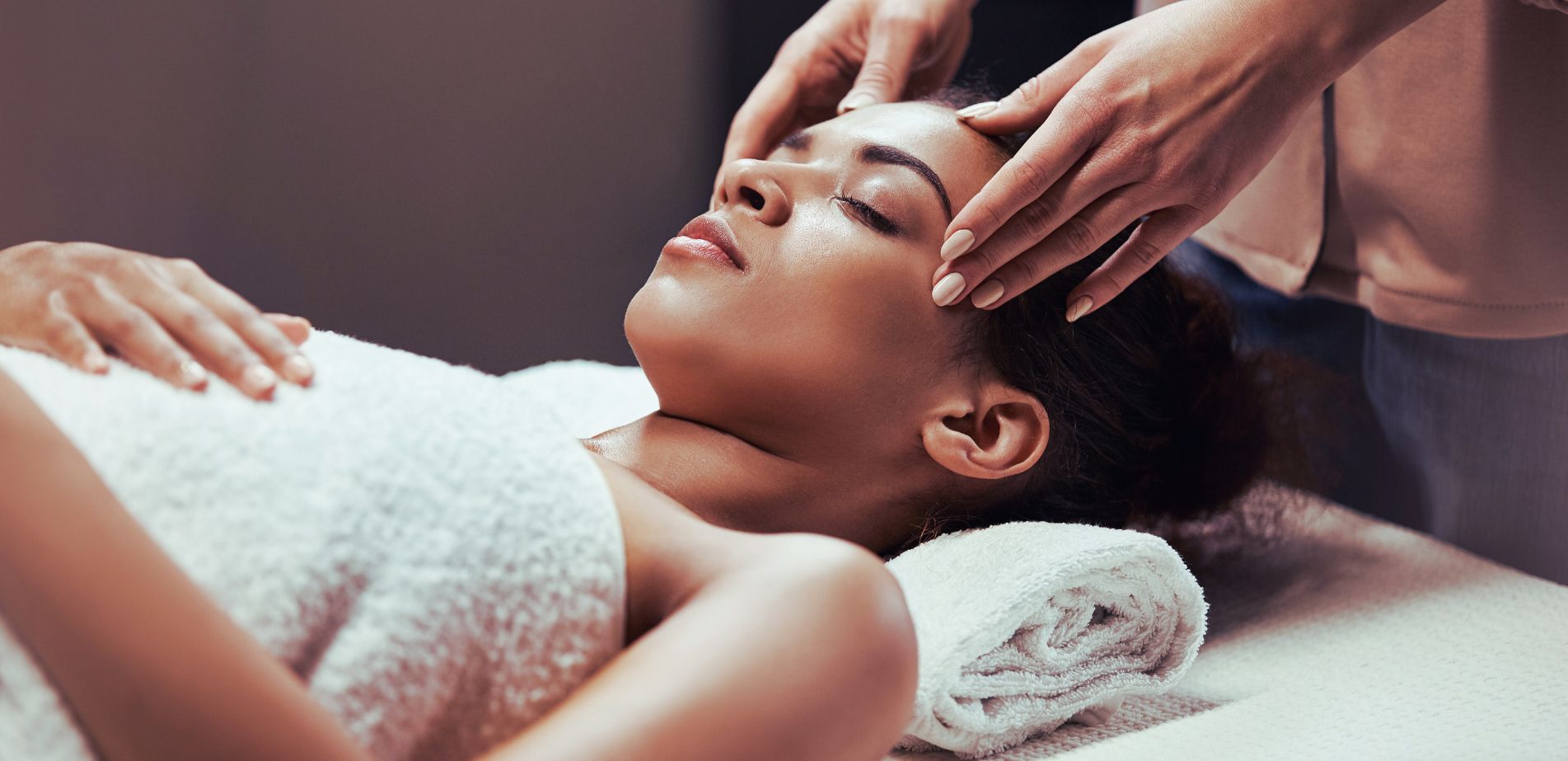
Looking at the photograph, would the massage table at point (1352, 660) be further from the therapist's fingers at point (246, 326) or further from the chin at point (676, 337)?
the therapist's fingers at point (246, 326)

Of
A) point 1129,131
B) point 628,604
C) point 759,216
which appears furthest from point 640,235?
point 628,604

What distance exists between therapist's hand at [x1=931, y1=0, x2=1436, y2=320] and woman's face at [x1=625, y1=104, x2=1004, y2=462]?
6 cm

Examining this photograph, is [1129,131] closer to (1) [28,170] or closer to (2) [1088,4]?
(2) [1088,4]

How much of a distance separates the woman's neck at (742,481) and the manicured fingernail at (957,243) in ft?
0.73

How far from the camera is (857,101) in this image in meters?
1.36

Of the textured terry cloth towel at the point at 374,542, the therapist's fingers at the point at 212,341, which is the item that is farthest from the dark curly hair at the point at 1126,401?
the therapist's fingers at the point at 212,341

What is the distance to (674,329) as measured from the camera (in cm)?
108

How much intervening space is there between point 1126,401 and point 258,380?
2.62 ft

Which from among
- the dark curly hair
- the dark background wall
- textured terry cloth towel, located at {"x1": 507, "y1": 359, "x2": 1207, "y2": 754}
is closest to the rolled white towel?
textured terry cloth towel, located at {"x1": 507, "y1": 359, "x2": 1207, "y2": 754}

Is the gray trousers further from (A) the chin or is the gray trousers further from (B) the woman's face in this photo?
(A) the chin

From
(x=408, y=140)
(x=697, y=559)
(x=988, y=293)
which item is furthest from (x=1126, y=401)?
(x=408, y=140)

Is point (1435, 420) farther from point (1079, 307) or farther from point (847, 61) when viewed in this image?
point (847, 61)

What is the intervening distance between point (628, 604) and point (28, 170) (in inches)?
62.6

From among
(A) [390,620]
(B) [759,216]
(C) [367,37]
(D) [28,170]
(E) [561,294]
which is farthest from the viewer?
(E) [561,294]
